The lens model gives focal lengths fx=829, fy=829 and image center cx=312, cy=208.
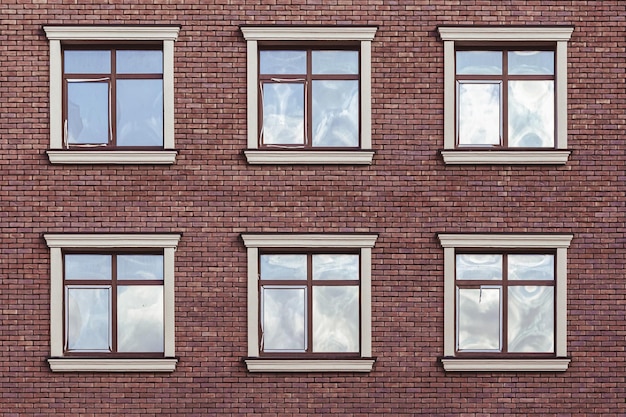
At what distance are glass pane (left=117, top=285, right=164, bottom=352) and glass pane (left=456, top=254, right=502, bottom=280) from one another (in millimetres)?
4060

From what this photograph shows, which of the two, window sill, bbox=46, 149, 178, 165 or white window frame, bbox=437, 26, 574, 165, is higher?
white window frame, bbox=437, 26, 574, 165

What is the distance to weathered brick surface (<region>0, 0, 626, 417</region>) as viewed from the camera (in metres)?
11.0

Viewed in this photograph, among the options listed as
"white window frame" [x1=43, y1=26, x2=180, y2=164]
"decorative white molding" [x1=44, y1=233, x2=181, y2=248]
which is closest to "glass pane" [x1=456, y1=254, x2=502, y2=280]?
"decorative white molding" [x1=44, y1=233, x2=181, y2=248]

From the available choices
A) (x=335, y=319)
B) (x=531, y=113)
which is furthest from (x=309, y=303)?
(x=531, y=113)

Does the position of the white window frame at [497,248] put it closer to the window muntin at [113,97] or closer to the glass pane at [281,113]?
the glass pane at [281,113]

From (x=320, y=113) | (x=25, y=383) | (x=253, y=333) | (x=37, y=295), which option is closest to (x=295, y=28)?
(x=320, y=113)

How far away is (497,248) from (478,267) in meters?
0.37

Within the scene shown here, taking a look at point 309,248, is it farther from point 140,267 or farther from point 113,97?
point 113,97

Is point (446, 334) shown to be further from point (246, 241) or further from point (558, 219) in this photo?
point (246, 241)

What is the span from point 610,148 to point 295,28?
4517 millimetres

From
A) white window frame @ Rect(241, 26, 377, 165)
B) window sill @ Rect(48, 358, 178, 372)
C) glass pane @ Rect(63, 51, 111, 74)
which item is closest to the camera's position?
window sill @ Rect(48, 358, 178, 372)

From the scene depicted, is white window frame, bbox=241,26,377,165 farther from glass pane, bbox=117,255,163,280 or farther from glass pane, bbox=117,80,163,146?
glass pane, bbox=117,255,163,280

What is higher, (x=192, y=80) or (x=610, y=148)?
(x=192, y=80)

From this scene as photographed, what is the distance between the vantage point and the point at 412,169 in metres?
11.1
